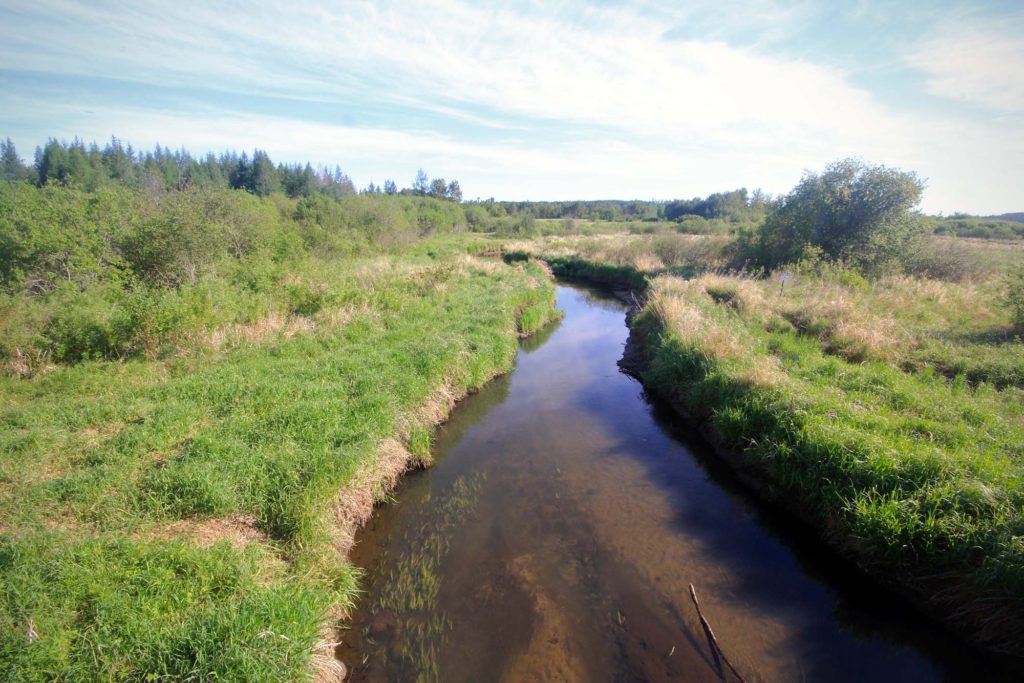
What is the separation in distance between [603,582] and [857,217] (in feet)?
72.2

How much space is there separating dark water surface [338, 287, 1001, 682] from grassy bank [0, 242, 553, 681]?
0.89 metres

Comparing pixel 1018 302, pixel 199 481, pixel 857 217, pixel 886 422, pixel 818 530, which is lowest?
pixel 818 530

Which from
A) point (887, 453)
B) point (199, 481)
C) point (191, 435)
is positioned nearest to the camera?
point (199, 481)

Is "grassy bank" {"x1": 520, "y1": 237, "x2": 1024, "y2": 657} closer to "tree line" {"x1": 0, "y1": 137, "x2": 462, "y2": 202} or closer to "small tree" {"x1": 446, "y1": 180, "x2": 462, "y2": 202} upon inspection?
Result: "tree line" {"x1": 0, "y1": 137, "x2": 462, "y2": 202}

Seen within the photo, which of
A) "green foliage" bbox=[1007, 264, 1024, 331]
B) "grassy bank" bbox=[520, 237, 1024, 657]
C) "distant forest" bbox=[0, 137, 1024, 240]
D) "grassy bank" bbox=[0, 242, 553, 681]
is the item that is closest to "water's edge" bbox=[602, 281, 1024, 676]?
"grassy bank" bbox=[520, 237, 1024, 657]

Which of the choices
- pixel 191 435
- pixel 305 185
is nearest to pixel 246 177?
pixel 305 185

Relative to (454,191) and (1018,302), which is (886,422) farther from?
(454,191)

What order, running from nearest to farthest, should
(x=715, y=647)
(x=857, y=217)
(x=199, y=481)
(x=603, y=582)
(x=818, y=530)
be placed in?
(x=715, y=647) → (x=199, y=481) → (x=603, y=582) → (x=818, y=530) → (x=857, y=217)

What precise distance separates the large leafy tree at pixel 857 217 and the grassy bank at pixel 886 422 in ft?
16.5

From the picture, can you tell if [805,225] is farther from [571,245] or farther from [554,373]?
[571,245]

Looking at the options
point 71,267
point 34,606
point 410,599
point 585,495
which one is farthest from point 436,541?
point 71,267

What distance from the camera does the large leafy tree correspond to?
1819 cm

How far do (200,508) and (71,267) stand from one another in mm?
14618

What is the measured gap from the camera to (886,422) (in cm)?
648
